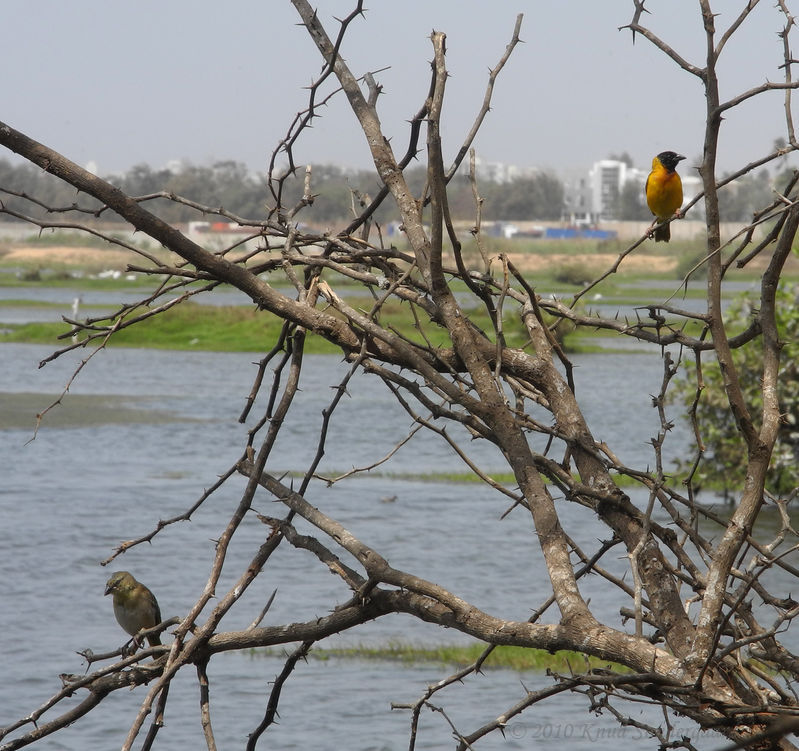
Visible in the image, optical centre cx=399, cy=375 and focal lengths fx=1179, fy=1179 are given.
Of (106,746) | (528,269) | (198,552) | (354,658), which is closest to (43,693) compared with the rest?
(106,746)

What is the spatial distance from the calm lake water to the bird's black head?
2.70m

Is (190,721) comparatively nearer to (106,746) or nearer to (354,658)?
(106,746)

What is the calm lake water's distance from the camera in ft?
23.1

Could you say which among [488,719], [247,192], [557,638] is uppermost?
[247,192]

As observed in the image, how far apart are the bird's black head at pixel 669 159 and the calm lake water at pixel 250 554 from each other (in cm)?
270

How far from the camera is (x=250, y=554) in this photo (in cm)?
1084

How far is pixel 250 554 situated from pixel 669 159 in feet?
21.1

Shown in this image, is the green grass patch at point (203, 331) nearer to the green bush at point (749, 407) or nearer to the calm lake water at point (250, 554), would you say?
the calm lake water at point (250, 554)

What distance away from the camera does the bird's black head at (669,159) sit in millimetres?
5602

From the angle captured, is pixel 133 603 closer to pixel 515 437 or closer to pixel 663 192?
pixel 663 192

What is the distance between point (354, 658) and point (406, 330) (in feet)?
78.0

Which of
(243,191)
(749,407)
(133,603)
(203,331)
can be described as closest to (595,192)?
(243,191)

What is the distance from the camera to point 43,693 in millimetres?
7184

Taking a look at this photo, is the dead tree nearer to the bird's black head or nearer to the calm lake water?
the bird's black head
